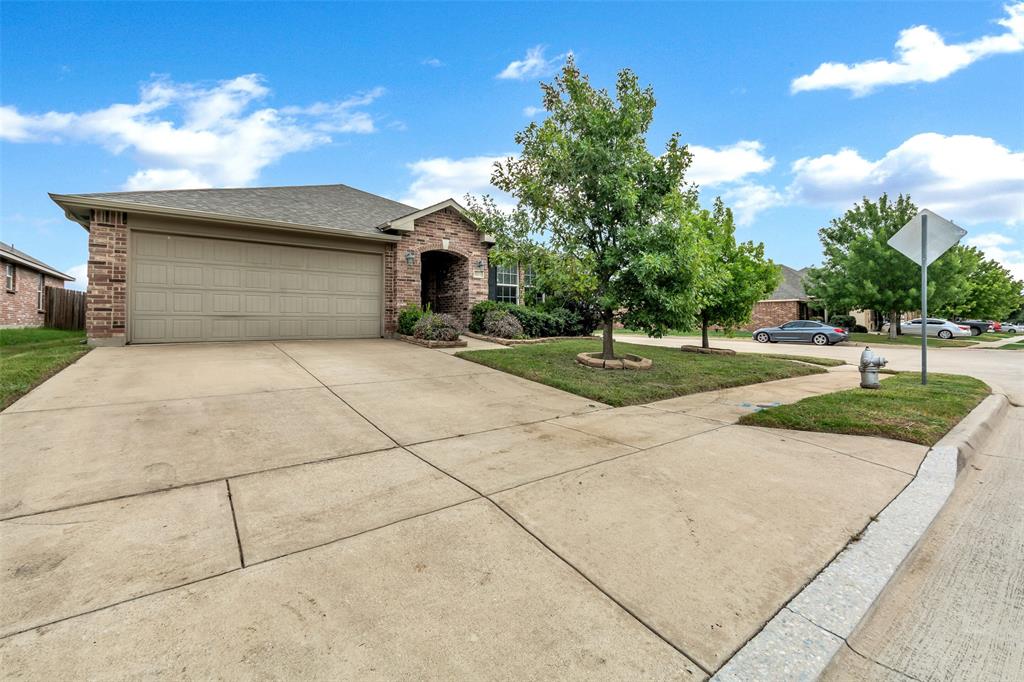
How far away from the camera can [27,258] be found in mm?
19297

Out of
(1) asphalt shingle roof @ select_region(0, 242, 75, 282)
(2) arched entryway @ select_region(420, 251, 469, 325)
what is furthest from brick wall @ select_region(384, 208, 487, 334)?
(1) asphalt shingle roof @ select_region(0, 242, 75, 282)

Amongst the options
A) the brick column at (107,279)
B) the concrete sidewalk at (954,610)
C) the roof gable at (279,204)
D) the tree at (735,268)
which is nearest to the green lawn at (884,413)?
the concrete sidewalk at (954,610)

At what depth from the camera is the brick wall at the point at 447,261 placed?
12.6m

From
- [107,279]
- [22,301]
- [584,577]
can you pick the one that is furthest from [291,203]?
[22,301]

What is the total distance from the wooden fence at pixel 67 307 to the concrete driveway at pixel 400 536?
16320 mm

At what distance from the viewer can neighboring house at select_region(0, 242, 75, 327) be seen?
1688 cm

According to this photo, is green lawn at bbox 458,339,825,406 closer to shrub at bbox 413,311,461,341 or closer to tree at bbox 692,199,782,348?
shrub at bbox 413,311,461,341

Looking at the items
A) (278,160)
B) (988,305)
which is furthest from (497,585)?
(988,305)

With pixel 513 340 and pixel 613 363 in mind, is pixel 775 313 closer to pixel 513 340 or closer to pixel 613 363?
pixel 513 340

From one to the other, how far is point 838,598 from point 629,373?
607 centimetres

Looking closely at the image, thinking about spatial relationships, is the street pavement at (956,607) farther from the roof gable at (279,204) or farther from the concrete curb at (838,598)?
the roof gable at (279,204)

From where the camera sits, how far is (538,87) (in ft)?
27.7

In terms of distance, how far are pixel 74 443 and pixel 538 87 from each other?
28.4ft

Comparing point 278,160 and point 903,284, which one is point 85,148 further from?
point 903,284
